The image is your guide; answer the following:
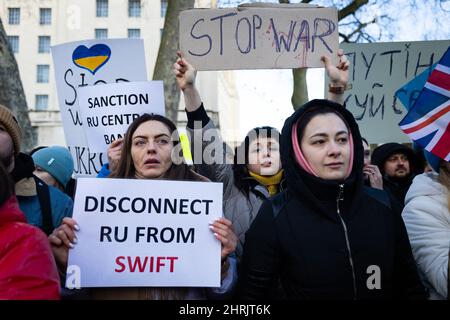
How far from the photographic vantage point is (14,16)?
48.2 meters

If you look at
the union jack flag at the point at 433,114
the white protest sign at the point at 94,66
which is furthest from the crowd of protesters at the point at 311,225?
the white protest sign at the point at 94,66

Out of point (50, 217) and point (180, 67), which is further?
point (180, 67)

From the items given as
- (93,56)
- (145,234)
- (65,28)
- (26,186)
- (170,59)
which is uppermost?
(65,28)

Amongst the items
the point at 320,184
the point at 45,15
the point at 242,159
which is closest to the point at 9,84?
the point at 242,159

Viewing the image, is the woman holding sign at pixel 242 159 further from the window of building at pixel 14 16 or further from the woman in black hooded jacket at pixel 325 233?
the window of building at pixel 14 16

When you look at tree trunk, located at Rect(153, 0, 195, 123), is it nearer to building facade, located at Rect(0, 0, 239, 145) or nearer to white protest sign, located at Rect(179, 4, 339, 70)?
white protest sign, located at Rect(179, 4, 339, 70)

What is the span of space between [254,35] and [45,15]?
49.3 meters

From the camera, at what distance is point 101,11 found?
4666 cm

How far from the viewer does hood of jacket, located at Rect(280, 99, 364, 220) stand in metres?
2.07

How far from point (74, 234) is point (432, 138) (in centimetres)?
184

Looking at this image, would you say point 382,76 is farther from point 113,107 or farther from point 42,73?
point 42,73

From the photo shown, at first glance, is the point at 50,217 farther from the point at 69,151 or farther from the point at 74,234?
the point at 69,151

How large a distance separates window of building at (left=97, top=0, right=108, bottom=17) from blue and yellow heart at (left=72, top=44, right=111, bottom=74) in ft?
151
